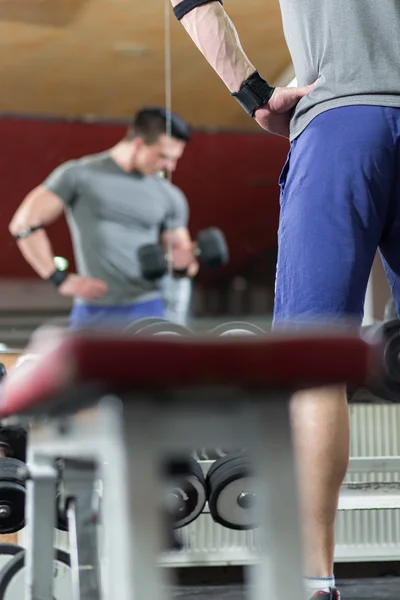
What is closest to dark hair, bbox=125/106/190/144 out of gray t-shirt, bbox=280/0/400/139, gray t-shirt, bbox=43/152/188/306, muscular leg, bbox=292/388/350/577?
gray t-shirt, bbox=43/152/188/306

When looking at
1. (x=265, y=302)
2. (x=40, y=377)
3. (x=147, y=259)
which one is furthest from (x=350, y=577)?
(x=40, y=377)

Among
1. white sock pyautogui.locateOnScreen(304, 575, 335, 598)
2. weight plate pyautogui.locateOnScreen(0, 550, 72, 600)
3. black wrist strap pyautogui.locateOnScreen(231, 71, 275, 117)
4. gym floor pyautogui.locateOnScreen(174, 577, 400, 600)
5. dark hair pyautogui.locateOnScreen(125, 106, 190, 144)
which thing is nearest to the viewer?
white sock pyautogui.locateOnScreen(304, 575, 335, 598)

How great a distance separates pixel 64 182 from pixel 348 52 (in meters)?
1.81

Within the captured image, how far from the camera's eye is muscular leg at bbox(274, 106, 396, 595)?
1.16 meters

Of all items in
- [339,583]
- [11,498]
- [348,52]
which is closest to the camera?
[348,52]

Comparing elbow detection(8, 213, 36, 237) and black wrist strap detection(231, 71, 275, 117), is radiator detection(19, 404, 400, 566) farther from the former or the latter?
black wrist strap detection(231, 71, 275, 117)

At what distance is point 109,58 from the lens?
3141 mm

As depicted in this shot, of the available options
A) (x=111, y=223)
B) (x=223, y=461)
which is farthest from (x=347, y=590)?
(x=111, y=223)

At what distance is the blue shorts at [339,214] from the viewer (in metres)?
1.17

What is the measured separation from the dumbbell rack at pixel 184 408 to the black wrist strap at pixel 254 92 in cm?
80

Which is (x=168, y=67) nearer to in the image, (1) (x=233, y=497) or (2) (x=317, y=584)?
(1) (x=233, y=497)

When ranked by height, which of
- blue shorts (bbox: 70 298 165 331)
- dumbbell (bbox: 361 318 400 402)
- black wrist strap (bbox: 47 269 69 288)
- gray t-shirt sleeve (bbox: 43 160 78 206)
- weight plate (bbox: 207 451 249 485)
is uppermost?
gray t-shirt sleeve (bbox: 43 160 78 206)

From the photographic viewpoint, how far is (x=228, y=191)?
3.12 m

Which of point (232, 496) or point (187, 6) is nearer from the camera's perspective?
point (187, 6)
